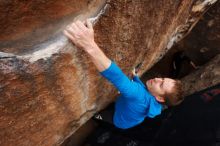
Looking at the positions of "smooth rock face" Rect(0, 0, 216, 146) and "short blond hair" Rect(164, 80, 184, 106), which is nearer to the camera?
"smooth rock face" Rect(0, 0, 216, 146)

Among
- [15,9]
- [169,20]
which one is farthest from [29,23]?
[169,20]

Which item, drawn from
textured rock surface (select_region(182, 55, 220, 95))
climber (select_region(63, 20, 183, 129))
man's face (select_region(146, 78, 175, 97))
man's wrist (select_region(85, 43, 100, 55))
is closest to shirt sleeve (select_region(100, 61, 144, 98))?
climber (select_region(63, 20, 183, 129))

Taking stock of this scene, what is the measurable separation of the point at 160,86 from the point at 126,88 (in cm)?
68

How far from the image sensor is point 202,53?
5.03 metres

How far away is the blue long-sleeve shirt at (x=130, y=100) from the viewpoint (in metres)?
2.54

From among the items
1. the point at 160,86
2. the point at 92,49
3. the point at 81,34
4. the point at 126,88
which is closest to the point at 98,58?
the point at 92,49

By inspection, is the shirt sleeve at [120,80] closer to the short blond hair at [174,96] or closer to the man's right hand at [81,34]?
the man's right hand at [81,34]

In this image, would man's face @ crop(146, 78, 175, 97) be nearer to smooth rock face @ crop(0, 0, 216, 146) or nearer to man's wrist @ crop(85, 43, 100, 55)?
smooth rock face @ crop(0, 0, 216, 146)

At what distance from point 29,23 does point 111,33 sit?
0.60m

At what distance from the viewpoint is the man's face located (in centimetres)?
322

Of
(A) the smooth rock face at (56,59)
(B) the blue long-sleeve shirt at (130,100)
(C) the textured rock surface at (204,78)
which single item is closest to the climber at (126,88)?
(B) the blue long-sleeve shirt at (130,100)

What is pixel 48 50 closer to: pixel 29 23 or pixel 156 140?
pixel 29 23

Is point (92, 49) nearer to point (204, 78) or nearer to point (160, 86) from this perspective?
point (160, 86)

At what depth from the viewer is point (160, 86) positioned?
3.25 metres
